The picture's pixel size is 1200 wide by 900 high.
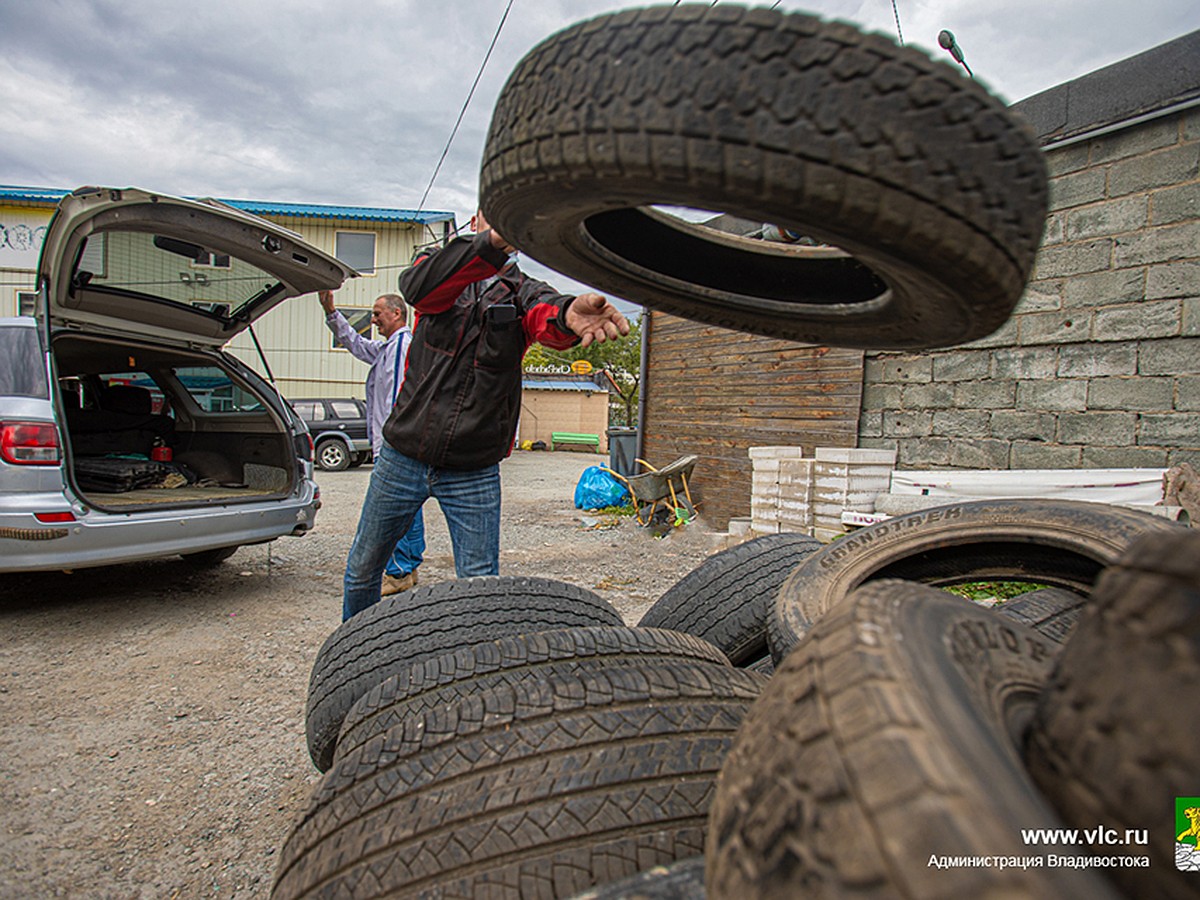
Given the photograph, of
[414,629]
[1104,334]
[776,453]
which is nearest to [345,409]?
[776,453]

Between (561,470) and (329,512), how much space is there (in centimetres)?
943

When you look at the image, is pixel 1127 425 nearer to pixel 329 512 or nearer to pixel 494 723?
pixel 494 723

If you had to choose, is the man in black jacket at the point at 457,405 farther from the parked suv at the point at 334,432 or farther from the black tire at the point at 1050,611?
the parked suv at the point at 334,432

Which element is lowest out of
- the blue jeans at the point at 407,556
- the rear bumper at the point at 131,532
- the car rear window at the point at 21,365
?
the blue jeans at the point at 407,556

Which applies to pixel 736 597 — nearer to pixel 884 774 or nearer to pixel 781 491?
pixel 884 774

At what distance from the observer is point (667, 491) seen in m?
8.35

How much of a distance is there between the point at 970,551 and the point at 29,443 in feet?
14.4

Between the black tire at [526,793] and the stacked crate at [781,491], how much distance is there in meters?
4.85

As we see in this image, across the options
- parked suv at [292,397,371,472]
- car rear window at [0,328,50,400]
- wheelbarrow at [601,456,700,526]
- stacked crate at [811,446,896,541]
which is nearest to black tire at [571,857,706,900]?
car rear window at [0,328,50,400]

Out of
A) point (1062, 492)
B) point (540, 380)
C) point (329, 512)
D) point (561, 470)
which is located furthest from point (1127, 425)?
point (540, 380)

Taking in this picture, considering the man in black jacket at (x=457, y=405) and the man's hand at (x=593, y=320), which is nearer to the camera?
the man's hand at (x=593, y=320)

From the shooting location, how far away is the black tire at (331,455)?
46.0 ft

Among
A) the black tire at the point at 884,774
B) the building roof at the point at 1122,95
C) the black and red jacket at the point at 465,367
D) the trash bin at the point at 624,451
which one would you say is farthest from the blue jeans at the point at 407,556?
the trash bin at the point at 624,451

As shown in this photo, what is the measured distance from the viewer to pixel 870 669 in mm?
605
